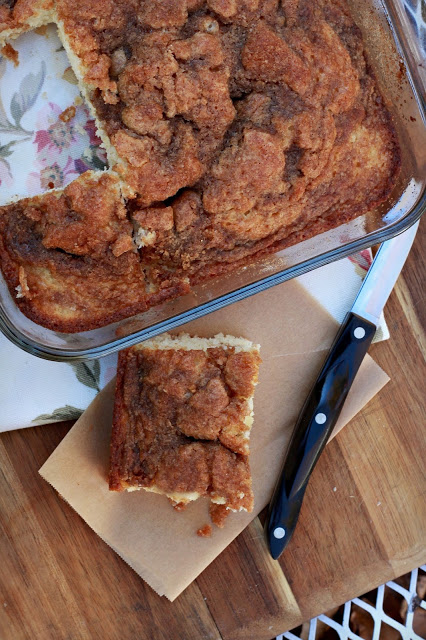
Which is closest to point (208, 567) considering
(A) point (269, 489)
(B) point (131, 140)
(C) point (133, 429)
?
(A) point (269, 489)

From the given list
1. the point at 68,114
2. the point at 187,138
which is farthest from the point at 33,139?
the point at 187,138

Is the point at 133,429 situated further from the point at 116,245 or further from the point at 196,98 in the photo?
the point at 196,98

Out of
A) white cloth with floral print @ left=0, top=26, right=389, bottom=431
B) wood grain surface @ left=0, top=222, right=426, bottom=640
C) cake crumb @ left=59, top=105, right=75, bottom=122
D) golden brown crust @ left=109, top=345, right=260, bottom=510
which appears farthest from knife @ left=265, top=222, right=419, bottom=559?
cake crumb @ left=59, top=105, right=75, bottom=122

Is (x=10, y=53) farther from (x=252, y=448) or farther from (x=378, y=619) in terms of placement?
(x=378, y=619)

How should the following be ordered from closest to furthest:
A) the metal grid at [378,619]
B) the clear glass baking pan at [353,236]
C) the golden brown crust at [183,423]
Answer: the clear glass baking pan at [353,236], the golden brown crust at [183,423], the metal grid at [378,619]

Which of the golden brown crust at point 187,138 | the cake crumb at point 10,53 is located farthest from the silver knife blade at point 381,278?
the cake crumb at point 10,53

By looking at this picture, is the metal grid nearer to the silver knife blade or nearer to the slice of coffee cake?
the slice of coffee cake

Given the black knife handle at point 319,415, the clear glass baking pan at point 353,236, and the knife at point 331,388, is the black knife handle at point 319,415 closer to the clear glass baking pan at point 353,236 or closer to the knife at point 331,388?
the knife at point 331,388
